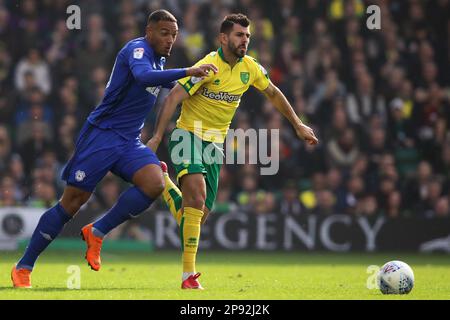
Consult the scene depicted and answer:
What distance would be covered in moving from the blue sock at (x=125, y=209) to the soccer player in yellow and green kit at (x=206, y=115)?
48 cm

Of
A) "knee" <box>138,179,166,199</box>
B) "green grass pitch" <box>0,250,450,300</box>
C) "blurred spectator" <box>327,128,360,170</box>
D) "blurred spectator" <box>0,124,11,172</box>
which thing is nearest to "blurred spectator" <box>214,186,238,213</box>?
"green grass pitch" <box>0,250,450,300</box>

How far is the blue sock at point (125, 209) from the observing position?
29.7 feet

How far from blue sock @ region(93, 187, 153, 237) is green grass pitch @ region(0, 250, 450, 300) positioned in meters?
0.54

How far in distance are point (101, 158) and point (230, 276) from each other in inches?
109

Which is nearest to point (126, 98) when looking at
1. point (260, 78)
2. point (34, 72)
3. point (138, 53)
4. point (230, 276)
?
point (138, 53)

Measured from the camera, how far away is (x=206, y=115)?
977cm

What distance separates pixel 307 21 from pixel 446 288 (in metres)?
10.1

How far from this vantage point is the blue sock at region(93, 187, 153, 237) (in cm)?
905

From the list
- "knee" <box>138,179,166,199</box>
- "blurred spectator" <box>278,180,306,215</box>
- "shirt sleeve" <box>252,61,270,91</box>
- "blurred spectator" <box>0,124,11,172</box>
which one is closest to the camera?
"knee" <box>138,179,166,199</box>

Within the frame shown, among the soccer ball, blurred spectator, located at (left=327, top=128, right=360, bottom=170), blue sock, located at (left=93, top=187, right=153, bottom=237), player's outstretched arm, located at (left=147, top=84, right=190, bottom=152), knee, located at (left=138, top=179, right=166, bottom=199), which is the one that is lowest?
the soccer ball

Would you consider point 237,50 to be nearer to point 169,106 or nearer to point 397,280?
point 169,106

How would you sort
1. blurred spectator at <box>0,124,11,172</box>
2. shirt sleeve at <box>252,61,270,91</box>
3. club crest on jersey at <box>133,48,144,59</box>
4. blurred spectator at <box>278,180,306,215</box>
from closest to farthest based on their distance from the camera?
club crest on jersey at <box>133,48,144,59</box>
shirt sleeve at <box>252,61,270,91</box>
blurred spectator at <box>278,180,306,215</box>
blurred spectator at <box>0,124,11,172</box>

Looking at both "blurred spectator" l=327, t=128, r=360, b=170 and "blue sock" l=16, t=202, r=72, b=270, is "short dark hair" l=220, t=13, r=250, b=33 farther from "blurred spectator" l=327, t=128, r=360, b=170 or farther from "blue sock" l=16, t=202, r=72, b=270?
"blurred spectator" l=327, t=128, r=360, b=170
